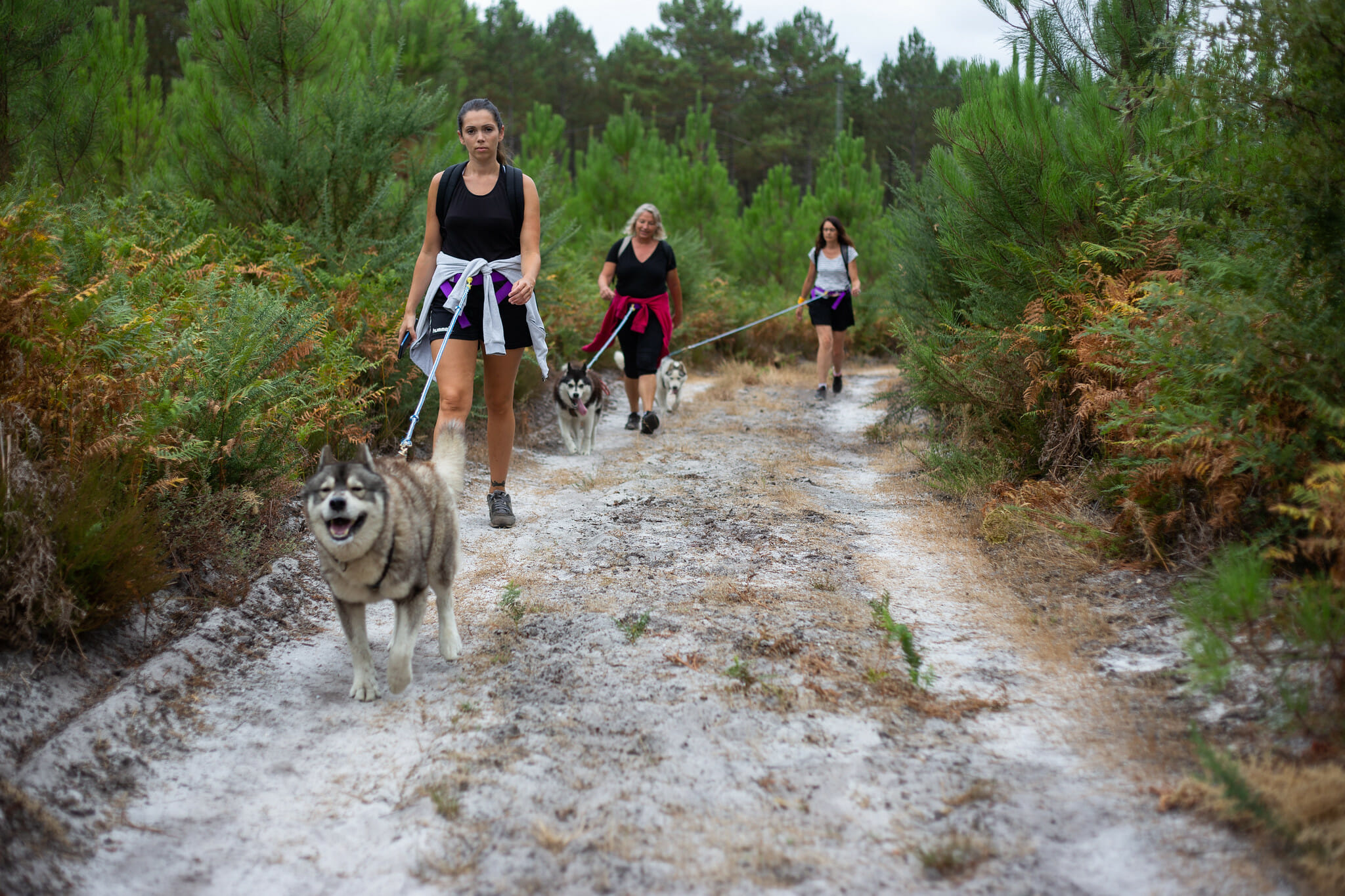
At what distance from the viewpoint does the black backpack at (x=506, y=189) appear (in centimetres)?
520

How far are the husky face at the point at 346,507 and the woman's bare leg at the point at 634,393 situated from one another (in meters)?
6.33

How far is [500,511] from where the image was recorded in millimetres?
5816

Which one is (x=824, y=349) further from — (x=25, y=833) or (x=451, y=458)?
(x=25, y=833)

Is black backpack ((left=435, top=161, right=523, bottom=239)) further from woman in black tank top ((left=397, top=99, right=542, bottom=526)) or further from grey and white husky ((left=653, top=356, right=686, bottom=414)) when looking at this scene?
grey and white husky ((left=653, top=356, right=686, bottom=414))

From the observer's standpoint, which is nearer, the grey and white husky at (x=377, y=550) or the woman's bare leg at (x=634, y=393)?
the grey and white husky at (x=377, y=550)

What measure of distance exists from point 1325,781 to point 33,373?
A: 4919 millimetres

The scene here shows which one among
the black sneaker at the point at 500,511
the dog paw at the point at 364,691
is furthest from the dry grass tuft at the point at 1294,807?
the black sneaker at the point at 500,511

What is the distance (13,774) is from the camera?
268 centimetres

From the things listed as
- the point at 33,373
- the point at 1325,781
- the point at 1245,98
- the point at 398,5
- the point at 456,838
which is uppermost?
the point at 398,5

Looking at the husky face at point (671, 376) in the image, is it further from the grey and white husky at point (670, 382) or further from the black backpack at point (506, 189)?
the black backpack at point (506, 189)

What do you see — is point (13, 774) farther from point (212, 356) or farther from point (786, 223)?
point (786, 223)

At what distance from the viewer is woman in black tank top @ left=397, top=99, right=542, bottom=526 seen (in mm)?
5082

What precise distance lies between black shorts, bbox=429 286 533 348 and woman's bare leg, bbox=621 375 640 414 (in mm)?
4368

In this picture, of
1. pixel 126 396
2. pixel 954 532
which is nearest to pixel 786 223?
pixel 954 532
